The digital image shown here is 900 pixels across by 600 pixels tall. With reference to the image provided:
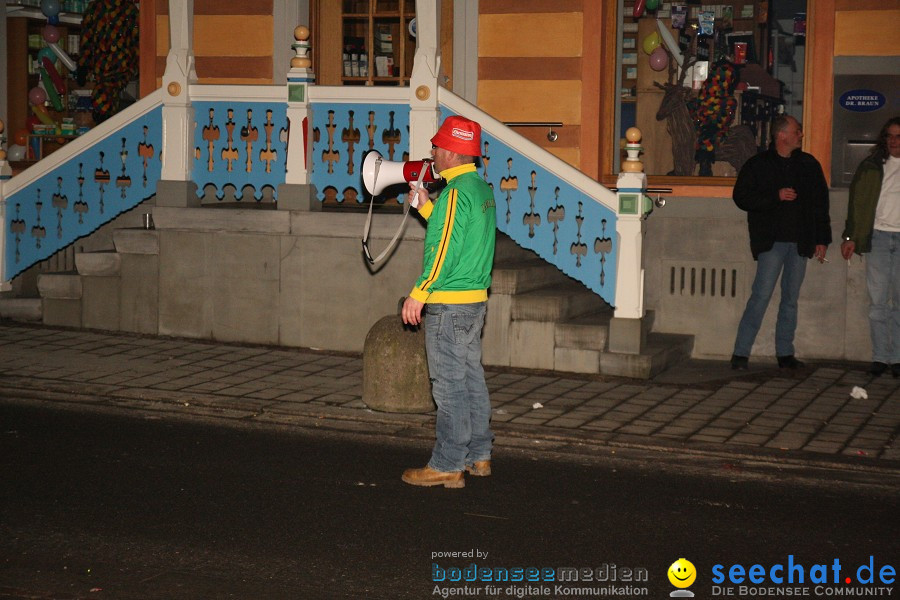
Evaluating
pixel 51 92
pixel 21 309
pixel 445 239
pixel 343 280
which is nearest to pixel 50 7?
pixel 51 92

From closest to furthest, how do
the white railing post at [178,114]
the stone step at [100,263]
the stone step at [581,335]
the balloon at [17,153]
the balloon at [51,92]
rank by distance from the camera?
the stone step at [581,335] < the white railing post at [178,114] < the stone step at [100,263] < the balloon at [17,153] < the balloon at [51,92]

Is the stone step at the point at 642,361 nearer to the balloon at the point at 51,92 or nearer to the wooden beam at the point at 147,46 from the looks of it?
the wooden beam at the point at 147,46

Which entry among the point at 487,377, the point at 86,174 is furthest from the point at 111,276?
the point at 487,377

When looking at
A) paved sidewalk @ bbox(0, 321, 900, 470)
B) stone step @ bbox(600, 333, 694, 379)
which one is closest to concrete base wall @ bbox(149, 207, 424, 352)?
paved sidewalk @ bbox(0, 321, 900, 470)

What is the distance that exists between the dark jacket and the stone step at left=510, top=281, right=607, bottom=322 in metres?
1.79

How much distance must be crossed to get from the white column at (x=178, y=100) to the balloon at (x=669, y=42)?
16.0 ft

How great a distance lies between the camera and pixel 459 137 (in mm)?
7270

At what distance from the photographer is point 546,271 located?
12305mm

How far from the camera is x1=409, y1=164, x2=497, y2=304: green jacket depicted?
7.15 metres

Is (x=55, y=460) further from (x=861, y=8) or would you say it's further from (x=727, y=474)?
(x=861, y=8)

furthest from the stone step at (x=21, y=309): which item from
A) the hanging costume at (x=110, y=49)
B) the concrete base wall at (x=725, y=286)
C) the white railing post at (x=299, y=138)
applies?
the concrete base wall at (x=725, y=286)

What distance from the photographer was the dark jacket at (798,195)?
11.2 meters

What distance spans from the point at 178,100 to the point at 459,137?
239 inches

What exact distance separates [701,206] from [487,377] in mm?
3013
